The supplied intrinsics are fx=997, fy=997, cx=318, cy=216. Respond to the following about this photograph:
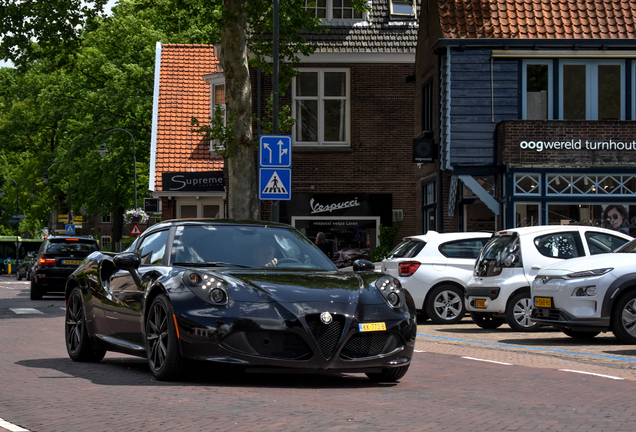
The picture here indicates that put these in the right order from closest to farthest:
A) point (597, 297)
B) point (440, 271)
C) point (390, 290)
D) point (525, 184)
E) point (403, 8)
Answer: point (390, 290) → point (597, 297) → point (440, 271) → point (525, 184) → point (403, 8)

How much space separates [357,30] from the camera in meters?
31.5

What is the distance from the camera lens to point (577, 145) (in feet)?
80.2

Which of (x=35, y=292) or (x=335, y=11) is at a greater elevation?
(x=335, y=11)

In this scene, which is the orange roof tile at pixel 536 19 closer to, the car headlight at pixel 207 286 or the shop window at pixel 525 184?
the shop window at pixel 525 184

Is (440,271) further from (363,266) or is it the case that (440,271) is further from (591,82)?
(591,82)

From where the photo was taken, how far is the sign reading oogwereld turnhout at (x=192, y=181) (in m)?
35.9

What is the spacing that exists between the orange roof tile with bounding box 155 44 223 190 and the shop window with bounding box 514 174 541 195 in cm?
1437

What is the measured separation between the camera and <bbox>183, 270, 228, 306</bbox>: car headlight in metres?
7.65

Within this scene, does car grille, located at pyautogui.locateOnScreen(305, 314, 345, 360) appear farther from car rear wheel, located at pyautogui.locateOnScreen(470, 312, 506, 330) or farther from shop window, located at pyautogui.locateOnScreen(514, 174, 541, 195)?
shop window, located at pyautogui.locateOnScreen(514, 174, 541, 195)

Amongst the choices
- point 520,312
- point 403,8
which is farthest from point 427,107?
point 520,312

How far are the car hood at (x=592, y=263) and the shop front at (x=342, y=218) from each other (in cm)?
1755

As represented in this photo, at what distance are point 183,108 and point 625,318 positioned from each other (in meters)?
27.1

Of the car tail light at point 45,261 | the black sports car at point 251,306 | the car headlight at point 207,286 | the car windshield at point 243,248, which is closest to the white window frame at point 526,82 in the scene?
the car tail light at point 45,261

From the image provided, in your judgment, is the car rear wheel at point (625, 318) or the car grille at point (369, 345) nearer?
the car grille at point (369, 345)
